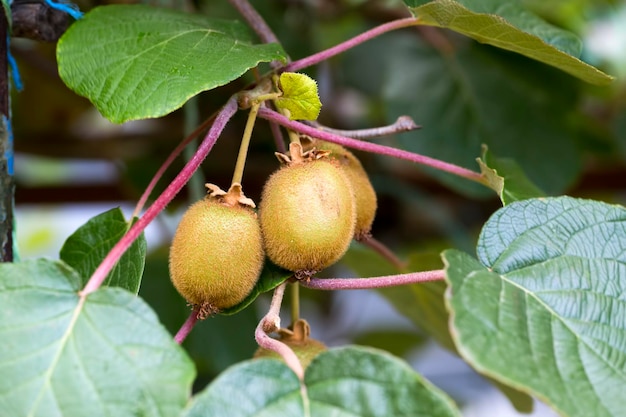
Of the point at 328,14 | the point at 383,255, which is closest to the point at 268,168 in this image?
the point at 328,14

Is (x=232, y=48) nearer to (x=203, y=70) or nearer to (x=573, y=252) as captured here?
(x=203, y=70)

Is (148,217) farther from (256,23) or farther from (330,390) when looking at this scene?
(256,23)

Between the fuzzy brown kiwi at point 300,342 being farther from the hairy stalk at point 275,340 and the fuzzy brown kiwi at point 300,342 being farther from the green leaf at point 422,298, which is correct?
the green leaf at point 422,298

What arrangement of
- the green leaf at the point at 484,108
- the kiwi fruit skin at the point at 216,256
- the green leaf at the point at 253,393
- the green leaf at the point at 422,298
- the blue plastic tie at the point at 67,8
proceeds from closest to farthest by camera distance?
the green leaf at the point at 253,393 → the kiwi fruit skin at the point at 216,256 → the blue plastic tie at the point at 67,8 → the green leaf at the point at 422,298 → the green leaf at the point at 484,108

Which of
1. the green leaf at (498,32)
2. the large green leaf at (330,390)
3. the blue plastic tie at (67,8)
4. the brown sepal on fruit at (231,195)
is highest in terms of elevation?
the green leaf at (498,32)

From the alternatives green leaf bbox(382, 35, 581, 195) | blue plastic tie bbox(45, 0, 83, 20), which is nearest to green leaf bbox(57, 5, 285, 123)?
blue plastic tie bbox(45, 0, 83, 20)

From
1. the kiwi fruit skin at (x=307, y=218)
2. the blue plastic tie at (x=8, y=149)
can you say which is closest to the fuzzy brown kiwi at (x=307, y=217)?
the kiwi fruit skin at (x=307, y=218)

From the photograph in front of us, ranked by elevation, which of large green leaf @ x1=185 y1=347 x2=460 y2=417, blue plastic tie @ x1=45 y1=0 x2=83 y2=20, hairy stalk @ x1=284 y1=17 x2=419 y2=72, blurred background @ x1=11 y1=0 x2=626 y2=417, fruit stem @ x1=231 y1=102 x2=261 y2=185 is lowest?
blurred background @ x1=11 y1=0 x2=626 y2=417

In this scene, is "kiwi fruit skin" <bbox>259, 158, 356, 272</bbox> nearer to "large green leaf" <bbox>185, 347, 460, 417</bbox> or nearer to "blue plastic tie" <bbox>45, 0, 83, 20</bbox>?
"large green leaf" <bbox>185, 347, 460, 417</bbox>
